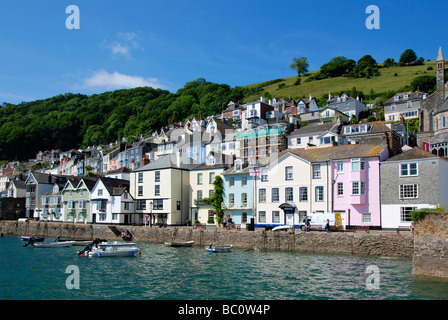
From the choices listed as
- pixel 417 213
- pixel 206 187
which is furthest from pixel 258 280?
pixel 206 187

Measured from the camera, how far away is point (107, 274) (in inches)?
1111

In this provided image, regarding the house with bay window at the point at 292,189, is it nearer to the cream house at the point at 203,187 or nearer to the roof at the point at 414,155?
the roof at the point at 414,155

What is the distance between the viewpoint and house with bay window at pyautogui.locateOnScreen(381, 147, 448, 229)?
38.0 m

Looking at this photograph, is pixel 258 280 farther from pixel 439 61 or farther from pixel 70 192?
pixel 439 61

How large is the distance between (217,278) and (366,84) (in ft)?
466

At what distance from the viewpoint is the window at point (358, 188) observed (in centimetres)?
4197

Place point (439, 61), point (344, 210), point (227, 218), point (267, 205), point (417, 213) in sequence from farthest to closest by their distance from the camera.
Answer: point (439, 61) → point (227, 218) → point (267, 205) → point (344, 210) → point (417, 213)

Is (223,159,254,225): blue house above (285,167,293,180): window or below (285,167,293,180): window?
below

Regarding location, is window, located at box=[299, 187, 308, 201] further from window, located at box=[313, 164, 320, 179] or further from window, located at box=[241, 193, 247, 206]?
window, located at box=[241, 193, 247, 206]

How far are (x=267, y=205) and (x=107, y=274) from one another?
82.6 feet

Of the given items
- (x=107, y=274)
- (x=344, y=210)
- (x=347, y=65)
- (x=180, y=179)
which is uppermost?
(x=347, y=65)

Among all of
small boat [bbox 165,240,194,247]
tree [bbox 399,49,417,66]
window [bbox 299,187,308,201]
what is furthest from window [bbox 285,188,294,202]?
tree [bbox 399,49,417,66]

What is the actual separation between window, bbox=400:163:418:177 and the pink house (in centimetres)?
243

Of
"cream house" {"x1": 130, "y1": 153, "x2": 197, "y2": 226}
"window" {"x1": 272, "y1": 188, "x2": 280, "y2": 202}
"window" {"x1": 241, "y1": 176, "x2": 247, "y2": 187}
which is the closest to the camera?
"window" {"x1": 272, "y1": 188, "x2": 280, "y2": 202}
